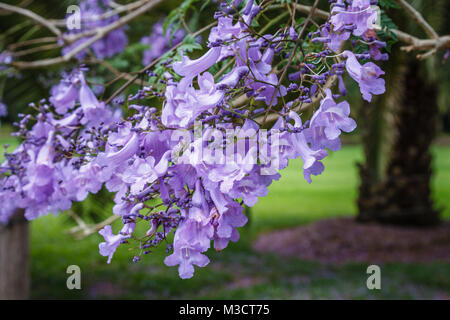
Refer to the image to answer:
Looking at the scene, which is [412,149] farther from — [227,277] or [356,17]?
[356,17]

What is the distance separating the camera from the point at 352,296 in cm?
586

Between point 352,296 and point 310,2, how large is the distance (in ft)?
15.0

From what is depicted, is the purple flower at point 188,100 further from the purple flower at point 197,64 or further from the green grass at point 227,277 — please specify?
the green grass at point 227,277

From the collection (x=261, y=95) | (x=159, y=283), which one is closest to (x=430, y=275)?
(x=159, y=283)

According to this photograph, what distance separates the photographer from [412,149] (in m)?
9.16

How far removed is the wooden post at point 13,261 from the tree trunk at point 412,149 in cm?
747

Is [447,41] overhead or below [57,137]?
overhead

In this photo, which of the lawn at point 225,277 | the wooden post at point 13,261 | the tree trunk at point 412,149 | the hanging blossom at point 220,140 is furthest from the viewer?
the tree trunk at point 412,149

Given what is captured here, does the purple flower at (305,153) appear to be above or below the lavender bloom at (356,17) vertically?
below

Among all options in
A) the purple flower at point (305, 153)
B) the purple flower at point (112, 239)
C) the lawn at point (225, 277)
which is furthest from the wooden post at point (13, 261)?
the purple flower at point (305, 153)

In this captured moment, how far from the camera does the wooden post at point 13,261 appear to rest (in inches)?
197

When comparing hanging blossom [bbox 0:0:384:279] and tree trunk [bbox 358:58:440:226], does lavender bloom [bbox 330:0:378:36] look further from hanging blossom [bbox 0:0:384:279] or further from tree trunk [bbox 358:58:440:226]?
tree trunk [bbox 358:58:440:226]

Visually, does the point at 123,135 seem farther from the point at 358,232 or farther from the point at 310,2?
the point at 358,232
